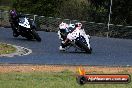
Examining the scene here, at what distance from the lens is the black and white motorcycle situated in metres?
25.2

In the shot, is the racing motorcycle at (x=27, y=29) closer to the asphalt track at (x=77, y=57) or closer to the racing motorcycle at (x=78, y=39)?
the asphalt track at (x=77, y=57)

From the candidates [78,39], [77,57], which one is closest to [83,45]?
[78,39]

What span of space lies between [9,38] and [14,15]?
142 cm

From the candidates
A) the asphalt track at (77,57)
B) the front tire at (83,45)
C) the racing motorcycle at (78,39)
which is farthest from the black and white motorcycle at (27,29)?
the front tire at (83,45)

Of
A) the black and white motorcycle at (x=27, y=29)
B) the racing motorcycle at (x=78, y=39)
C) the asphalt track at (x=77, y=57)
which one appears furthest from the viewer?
the black and white motorcycle at (x=27, y=29)

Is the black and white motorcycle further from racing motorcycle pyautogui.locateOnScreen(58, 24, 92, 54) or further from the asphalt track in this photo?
racing motorcycle pyautogui.locateOnScreen(58, 24, 92, 54)

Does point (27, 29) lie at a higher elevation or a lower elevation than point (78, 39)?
lower

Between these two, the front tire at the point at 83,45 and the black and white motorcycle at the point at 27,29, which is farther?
the black and white motorcycle at the point at 27,29

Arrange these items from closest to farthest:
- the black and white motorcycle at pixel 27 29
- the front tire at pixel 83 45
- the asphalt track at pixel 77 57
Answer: the asphalt track at pixel 77 57, the front tire at pixel 83 45, the black and white motorcycle at pixel 27 29

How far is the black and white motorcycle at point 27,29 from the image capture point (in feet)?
82.7

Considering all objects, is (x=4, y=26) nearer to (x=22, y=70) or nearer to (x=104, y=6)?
(x=104, y=6)

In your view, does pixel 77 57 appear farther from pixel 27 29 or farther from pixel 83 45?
pixel 27 29

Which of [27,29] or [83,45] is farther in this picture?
[27,29]

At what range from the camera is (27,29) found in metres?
25.3
